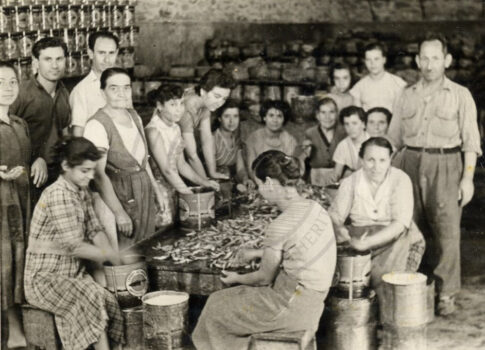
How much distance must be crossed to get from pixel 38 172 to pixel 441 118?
2408mm

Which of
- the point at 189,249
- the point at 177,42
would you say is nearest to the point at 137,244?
the point at 189,249

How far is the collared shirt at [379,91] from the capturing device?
500cm

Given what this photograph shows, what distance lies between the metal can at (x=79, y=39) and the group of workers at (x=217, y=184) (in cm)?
29

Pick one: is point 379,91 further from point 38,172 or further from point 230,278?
point 38,172

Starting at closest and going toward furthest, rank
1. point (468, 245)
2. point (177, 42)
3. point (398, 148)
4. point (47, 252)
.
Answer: point (47, 252) → point (398, 148) → point (468, 245) → point (177, 42)

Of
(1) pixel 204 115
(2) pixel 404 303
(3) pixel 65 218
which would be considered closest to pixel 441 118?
(2) pixel 404 303

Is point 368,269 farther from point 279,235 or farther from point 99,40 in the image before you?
point 99,40

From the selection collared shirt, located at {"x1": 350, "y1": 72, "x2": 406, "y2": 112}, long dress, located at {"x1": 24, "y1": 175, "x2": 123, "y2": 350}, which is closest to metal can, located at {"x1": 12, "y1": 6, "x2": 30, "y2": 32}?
long dress, located at {"x1": 24, "y1": 175, "x2": 123, "y2": 350}

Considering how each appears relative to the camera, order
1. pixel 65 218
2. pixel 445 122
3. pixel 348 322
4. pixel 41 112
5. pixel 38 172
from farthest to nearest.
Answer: pixel 445 122
pixel 41 112
pixel 38 172
pixel 348 322
pixel 65 218

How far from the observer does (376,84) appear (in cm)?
511

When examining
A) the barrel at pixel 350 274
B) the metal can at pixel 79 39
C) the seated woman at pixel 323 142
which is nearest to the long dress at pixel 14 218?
the metal can at pixel 79 39

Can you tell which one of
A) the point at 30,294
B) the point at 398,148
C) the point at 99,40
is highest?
the point at 99,40

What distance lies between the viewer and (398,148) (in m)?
4.82

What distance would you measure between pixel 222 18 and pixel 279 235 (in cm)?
354
